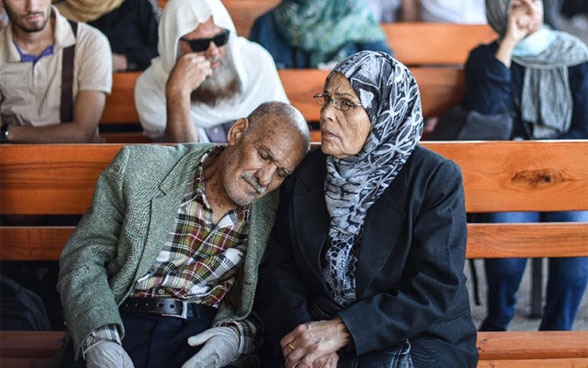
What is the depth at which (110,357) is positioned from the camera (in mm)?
2209

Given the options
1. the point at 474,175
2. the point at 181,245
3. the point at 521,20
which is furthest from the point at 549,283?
the point at 181,245

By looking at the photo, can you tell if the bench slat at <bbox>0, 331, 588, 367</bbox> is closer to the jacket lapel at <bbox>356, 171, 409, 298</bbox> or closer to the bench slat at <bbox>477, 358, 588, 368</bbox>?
the bench slat at <bbox>477, 358, 588, 368</bbox>

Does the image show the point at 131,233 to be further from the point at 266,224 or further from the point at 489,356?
the point at 489,356

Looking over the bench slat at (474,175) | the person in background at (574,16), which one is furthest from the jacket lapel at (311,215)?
the person in background at (574,16)

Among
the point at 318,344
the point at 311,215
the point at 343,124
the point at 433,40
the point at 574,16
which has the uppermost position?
the point at 343,124

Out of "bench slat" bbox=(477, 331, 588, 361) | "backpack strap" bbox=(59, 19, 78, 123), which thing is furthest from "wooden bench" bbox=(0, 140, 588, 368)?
"backpack strap" bbox=(59, 19, 78, 123)

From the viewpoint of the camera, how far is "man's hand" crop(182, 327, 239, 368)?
224 centimetres

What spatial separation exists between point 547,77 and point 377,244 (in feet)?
5.99

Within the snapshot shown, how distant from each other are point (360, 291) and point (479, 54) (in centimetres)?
187

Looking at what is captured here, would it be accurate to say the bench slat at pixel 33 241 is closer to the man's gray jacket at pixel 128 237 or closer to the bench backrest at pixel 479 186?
the bench backrest at pixel 479 186

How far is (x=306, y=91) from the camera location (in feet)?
12.5

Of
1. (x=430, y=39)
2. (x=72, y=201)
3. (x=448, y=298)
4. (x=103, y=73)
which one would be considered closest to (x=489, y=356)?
(x=448, y=298)

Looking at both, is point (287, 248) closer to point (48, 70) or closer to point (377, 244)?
point (377, 244)

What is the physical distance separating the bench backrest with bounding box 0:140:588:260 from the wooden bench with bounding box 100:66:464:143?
43.8 inches
